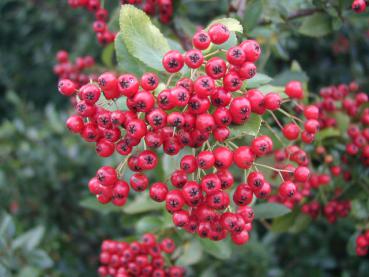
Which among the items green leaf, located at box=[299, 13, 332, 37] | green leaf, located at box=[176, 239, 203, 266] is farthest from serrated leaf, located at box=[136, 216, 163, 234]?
green leaf, located at box=[299, 13, 332, 37]

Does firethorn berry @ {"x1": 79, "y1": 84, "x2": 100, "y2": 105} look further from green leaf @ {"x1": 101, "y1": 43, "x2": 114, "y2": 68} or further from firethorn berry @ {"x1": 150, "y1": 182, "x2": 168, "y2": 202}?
green leaf @ {"x1": 101, "y1": 43, "x2": 114, "y2": 68}

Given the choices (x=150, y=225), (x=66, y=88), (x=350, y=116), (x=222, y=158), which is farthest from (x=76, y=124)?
(x=350, y=116)

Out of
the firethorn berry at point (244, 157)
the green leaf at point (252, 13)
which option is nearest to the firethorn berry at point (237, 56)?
the firethorn berry at point (244, 157)

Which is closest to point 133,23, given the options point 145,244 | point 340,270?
point 145,244

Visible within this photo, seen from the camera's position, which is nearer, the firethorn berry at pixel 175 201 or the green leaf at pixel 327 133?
the firethorn berry at pixel 175 201

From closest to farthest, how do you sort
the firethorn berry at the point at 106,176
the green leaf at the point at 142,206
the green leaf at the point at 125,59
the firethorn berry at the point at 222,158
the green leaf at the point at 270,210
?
the firethorn berry at the point at 222,158
the firethorn berry at the point at 106,176
the green leaf at the point at 125,59
the green leaf at the point at 270,210
the green leaf at the point at 142,206

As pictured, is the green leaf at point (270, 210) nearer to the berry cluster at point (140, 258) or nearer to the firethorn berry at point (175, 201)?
the berry cluster at point (140, 258)
